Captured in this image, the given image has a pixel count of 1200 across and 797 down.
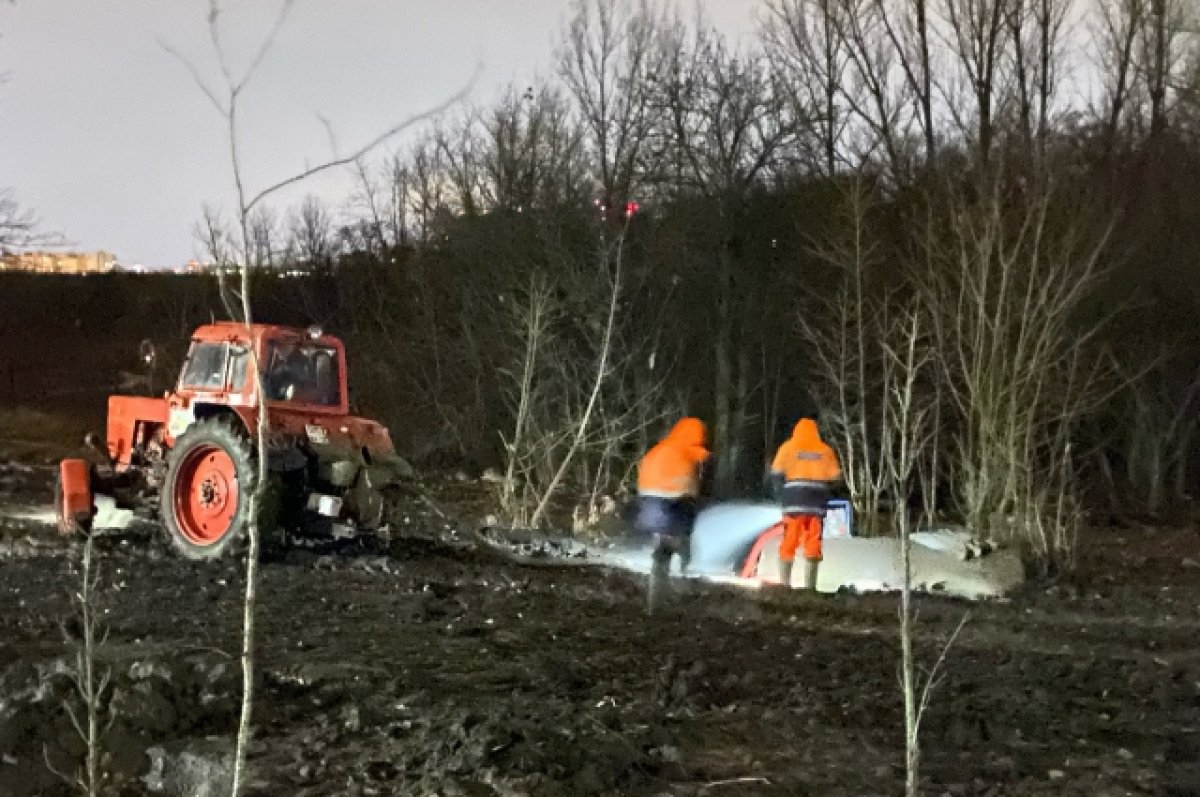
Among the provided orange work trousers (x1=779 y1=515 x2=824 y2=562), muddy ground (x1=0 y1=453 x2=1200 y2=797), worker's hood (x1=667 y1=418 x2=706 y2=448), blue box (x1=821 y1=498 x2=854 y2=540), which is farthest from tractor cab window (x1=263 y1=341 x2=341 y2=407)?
blue box (x1=821 y1=498 x2=854 y2=540)

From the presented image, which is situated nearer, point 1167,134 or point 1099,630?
point 1099,630

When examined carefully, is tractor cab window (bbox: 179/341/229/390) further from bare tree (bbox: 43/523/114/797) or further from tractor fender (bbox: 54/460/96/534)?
bare tree (bbox: 43/523/114/797)

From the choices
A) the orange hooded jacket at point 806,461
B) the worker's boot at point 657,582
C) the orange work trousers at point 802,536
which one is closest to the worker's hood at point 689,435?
the worker's boot at point 657,582

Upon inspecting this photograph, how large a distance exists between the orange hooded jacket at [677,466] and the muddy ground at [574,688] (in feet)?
2.84

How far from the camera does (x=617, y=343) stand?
780 inches

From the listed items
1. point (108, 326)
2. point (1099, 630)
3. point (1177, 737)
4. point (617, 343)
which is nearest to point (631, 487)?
point (617, 343)

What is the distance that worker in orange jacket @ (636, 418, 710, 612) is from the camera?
10219 millimetres

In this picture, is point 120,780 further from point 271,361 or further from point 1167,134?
point 1167,134

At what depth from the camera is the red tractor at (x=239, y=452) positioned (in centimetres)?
1130

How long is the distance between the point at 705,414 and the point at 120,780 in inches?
794

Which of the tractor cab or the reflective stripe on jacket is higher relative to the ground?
the tractor cab

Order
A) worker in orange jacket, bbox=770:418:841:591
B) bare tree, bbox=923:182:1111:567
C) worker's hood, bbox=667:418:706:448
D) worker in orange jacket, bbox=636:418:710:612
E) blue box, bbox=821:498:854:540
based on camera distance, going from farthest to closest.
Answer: bare tree, bbox=923:182:1111:567 < blue box, bbox=821:498:854:540 < worker in orange jacket, bbox=770:418:841:591 < worker's hood, bbox=667:418:706:448 < worker in orange jacket, bbox=636:418:710:612

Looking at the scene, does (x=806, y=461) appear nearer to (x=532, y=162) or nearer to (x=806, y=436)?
(x=806, y=436)

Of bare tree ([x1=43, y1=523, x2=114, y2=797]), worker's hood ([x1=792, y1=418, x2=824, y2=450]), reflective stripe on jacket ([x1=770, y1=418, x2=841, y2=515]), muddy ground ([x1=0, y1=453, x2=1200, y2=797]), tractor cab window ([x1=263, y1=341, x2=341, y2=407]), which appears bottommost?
muddy ground ([x1=0, y1=453, x2=1200, y2=797])
